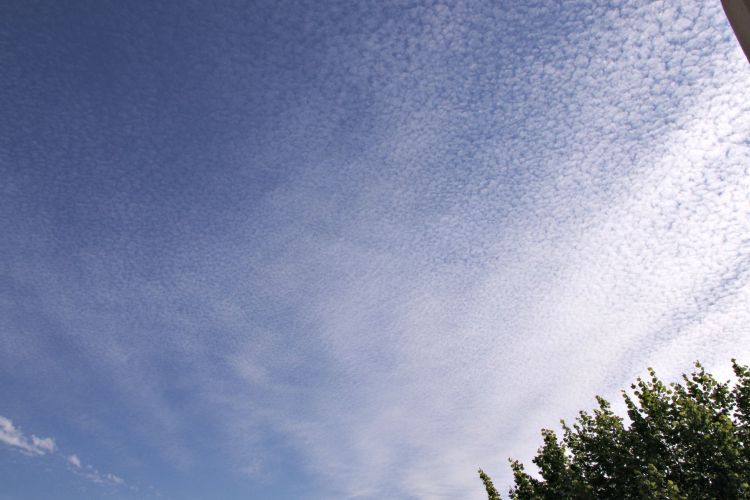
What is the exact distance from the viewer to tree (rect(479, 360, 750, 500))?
16.0 meters

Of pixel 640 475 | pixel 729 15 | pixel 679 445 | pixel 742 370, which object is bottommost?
pixel 640 475

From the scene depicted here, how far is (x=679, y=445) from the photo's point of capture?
57.5ft

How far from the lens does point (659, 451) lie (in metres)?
17.9

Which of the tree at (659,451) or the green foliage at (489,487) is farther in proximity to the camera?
the green foliage at (489,487)

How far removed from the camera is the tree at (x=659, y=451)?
16.0 meters

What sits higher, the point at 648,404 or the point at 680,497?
the point at 648,404

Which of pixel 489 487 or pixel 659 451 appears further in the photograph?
pixel 489 487

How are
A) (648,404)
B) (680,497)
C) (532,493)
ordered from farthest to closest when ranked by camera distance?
1. (532,493)
2. (648,404)
3. (680,497)

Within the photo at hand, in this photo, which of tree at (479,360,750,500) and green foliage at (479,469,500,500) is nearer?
tree at (479,360,750,500)

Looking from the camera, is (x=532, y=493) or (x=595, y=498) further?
(x=532, y=493)

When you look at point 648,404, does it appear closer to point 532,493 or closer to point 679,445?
point 679,445

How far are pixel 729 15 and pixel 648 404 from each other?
699 inches

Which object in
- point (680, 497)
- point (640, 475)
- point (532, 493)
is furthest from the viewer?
point (532, 493)

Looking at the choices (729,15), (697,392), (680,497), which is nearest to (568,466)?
(680,497)
